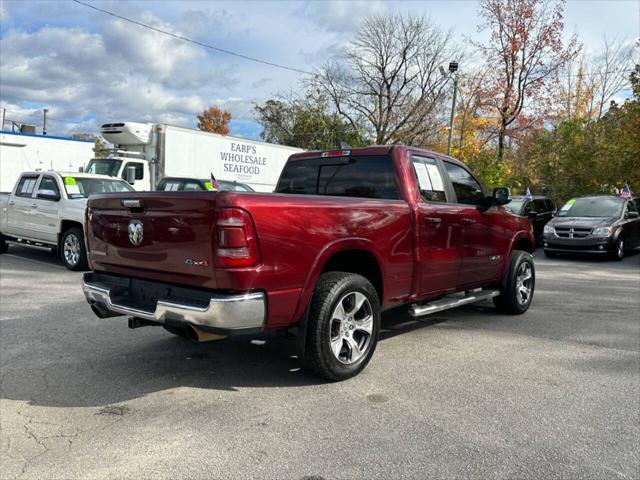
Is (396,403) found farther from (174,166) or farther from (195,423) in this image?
(174,166)

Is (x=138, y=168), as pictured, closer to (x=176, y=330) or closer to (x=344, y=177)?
(x=344, y=177)

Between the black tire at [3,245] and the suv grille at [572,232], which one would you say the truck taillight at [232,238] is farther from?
the suv grille at [572,232]

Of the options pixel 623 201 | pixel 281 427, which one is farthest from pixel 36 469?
pixel 623 201

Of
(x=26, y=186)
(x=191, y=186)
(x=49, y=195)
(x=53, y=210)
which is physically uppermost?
(x=191, y=186)

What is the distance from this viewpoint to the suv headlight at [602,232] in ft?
45.4

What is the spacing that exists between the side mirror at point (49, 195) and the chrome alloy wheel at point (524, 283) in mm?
8431

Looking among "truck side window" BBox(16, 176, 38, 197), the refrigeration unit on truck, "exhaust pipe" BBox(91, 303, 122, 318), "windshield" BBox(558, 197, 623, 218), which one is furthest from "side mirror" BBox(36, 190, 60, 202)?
"windshield" BBox(558, 197, 623, 218)

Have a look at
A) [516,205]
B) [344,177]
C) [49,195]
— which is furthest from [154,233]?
[516,205]

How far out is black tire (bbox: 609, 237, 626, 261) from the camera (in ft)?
46.2

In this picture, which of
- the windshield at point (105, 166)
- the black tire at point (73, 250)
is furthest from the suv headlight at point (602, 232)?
the windshield at point (105, 166)

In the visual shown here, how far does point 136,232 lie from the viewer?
4031 mm

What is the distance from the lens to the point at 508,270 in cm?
666

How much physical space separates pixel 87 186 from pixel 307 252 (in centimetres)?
819

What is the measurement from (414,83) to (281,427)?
1402 inches
